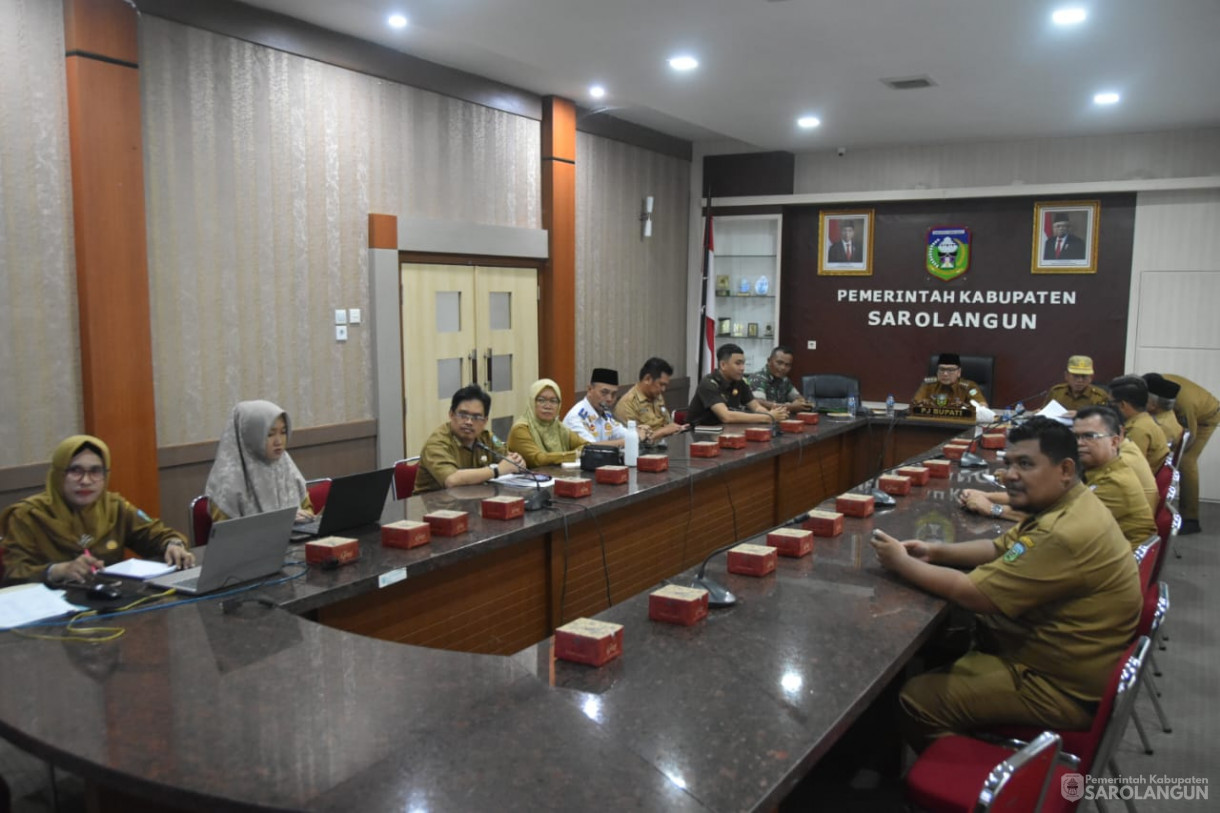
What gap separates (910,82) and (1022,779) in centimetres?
462

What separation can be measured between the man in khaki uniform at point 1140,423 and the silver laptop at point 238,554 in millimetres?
3980

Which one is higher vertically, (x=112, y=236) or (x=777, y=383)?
(x=112, y=236)

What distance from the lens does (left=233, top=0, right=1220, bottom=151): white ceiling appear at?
3.96 m

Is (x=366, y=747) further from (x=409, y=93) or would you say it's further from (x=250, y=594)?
(x=409, y=93)

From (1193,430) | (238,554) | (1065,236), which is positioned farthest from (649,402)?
(1065,236)

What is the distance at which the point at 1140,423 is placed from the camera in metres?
4.57

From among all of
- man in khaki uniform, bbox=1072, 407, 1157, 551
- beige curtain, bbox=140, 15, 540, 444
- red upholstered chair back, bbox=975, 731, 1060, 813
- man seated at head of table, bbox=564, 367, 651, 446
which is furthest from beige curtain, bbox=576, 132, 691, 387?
red upholstered chair back, bbox=975, 731, 1060, 813

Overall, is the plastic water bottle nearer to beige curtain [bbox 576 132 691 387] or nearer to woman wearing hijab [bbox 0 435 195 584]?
woman wearing hijab [bbox 0 435 195 584]

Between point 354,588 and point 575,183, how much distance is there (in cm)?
508

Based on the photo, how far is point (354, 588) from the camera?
239 cm

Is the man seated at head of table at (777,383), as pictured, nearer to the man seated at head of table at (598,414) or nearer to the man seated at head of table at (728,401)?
the man seated at head of table at (728,401)

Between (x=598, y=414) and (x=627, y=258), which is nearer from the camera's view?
(x=598, y=414)

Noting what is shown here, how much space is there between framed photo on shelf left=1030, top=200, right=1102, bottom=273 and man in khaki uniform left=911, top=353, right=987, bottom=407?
146 cm

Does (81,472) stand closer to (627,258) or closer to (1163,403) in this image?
(627,258)
